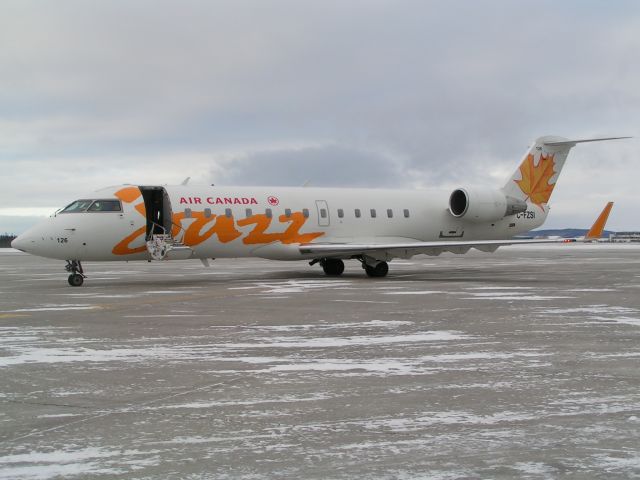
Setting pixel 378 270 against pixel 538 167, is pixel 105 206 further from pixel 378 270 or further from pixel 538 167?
pixel 538 167

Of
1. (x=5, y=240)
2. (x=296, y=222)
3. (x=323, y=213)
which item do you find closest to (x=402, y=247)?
(x=323, y=213)

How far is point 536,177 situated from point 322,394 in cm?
2334

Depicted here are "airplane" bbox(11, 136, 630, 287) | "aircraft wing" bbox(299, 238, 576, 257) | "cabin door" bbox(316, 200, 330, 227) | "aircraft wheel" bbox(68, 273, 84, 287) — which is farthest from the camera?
"cabin door" bbox(316, 200, 330, 227)

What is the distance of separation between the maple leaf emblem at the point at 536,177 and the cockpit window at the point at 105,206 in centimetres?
1481

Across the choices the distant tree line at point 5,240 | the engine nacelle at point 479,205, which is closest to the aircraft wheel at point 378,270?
the engine nacelle at point 479,205

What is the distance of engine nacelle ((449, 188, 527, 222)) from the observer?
1022 inches

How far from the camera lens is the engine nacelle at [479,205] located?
26.0 m

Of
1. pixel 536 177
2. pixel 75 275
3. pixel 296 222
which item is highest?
pixel 536 177

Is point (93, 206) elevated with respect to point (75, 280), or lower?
elevated

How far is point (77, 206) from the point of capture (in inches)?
791

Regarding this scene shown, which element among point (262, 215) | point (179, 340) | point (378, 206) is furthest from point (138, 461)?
point (378, 206)

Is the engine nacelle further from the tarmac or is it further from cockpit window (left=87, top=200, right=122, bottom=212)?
the tarmac

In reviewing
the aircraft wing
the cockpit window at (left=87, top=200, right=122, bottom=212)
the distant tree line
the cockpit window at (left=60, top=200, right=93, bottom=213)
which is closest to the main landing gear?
the cockpit window at (left=60, top=200, right=93, bottom=213)

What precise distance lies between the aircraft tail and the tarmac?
1551 centimetres
